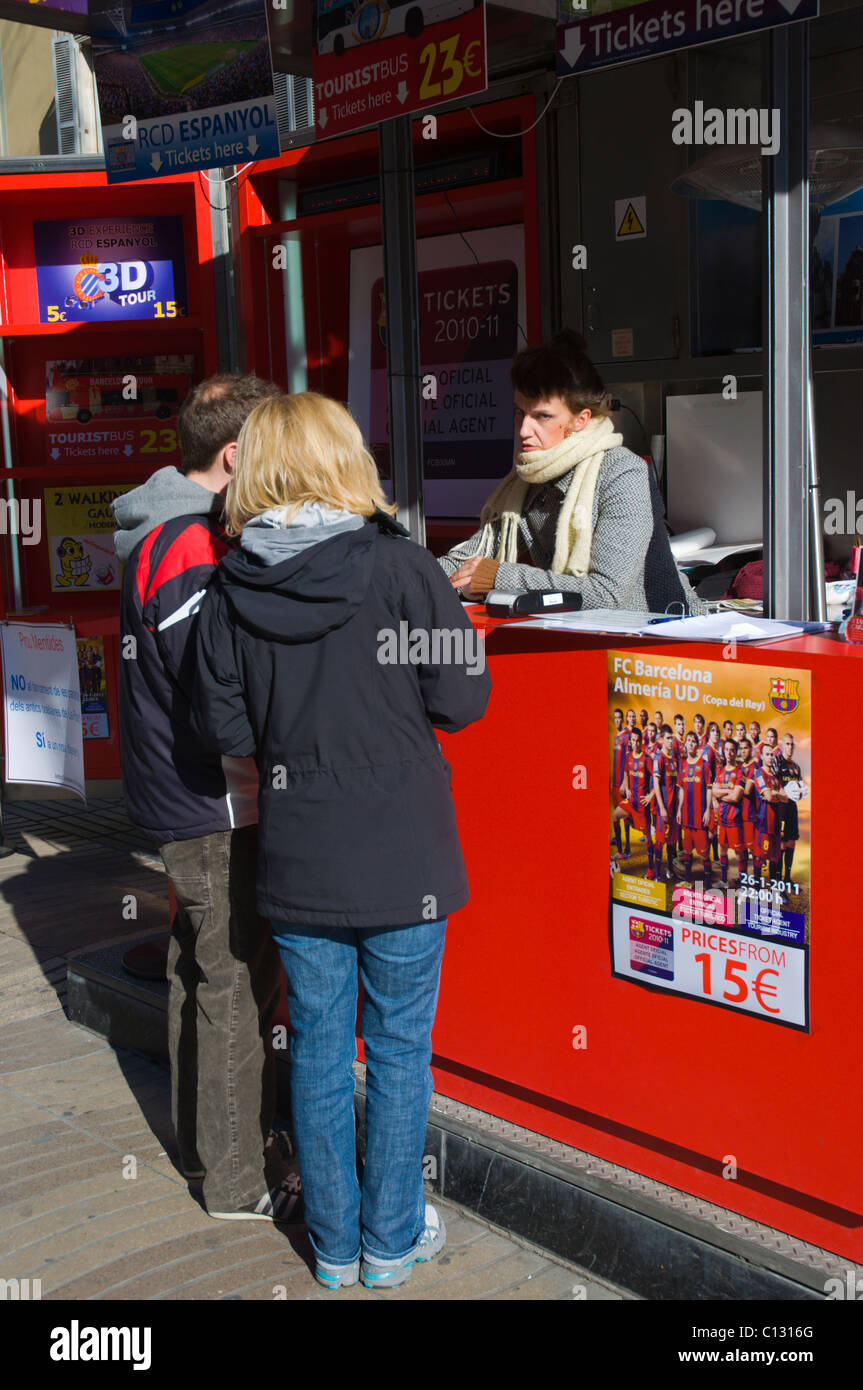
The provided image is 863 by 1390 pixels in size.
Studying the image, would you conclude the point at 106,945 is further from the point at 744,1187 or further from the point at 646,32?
the point at 646,32

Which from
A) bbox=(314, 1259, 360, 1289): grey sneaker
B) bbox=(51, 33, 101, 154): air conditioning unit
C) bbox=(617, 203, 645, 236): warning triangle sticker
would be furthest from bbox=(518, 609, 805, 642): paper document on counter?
bbox=(51, 33, 101, 154): air conditioning unit

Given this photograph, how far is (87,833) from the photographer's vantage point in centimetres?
670

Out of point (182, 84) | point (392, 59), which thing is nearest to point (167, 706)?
point (392, 59)

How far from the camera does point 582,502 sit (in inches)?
132

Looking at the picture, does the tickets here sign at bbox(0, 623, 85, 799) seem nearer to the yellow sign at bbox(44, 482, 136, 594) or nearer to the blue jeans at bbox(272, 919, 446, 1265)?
the yellow sign at bbox(44, 482, 136, 594)

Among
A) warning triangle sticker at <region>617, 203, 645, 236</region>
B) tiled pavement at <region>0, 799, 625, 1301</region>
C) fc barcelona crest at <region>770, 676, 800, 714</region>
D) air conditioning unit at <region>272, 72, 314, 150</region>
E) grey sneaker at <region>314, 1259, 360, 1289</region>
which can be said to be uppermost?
air conditioning unit at <region>272, 72, 314, 150</region>

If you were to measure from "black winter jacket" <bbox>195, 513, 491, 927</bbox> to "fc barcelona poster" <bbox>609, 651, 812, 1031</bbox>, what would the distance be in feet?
1.21

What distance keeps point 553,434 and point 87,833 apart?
13.5 feet

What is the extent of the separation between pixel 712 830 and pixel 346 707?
76 centimetres

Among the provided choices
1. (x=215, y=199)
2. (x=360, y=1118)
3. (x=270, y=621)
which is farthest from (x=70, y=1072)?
(x=215, y=199)

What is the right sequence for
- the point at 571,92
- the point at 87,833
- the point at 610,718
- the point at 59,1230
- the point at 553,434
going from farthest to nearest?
1. the point at 87,833
2. the point at 571,92
3. the point at 553,434
4. the point at 59,1230
5. the point at 610,718

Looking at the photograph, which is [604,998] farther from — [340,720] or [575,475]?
[575,475]

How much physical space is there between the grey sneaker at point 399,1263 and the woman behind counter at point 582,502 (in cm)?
151

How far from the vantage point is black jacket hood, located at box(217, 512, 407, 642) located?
2.50 metres
